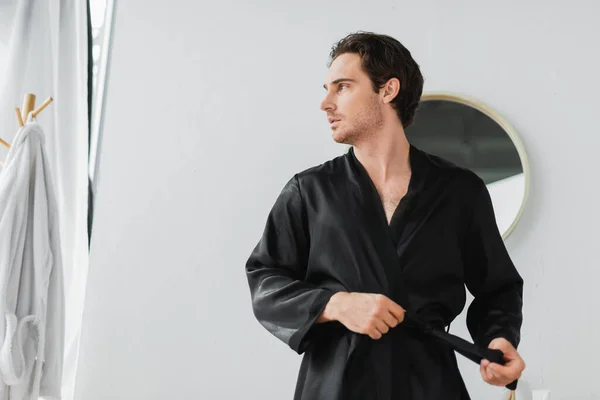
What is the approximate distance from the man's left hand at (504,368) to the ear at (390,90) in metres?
0.46

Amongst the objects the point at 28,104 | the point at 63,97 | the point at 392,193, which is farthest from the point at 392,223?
the point at 63,97

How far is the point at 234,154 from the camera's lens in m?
2.29

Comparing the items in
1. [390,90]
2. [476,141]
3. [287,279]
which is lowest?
[287,279]

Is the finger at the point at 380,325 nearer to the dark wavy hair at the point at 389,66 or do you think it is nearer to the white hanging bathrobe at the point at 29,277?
the dark wavy hair at the point at 389,66

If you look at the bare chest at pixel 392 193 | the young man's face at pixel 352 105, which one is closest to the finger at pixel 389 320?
the bare chest at pixel 392 193

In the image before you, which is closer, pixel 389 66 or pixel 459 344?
pixel 459 344

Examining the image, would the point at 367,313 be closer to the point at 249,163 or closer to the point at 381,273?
the point at 381,273

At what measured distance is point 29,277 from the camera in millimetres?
1964

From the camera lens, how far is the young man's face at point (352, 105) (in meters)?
1.37

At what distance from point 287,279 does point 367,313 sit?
0.61 ft

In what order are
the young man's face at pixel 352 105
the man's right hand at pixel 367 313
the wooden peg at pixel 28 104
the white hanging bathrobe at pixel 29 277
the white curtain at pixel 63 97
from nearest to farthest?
the man's right hand at pixel 367 313 → the young man's face at pixel 352 105 → the white hanging bathrobe at pixel 29 277 → the wooden peg at pixel 28 104 → the white curtain at pixel 63 97

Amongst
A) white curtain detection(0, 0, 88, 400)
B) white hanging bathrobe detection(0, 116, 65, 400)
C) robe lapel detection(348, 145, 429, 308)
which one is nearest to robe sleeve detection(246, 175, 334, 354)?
robe lapel detection(348, 145, 429, 308)

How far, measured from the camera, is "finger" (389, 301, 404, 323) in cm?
113

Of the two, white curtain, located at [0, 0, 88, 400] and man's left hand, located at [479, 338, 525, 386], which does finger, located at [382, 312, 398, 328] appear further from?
white curtain, located at [0, 0, 88, 400]
